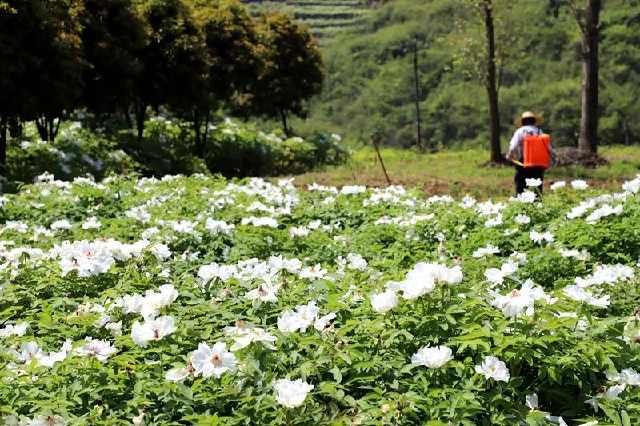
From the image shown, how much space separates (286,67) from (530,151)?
22.0m

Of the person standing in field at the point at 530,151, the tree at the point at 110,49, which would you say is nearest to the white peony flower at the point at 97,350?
the person standing in field at the point at 530,151

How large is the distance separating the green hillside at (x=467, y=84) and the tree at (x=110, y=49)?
41500 mm

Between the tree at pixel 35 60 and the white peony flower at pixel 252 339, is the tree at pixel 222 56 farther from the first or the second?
the white peony flower at pixel 252 339

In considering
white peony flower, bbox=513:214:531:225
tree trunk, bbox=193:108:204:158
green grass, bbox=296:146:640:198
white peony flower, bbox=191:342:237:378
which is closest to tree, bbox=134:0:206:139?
tree trunk, bbox=193:108:204:158

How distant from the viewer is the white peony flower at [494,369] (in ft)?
7.70

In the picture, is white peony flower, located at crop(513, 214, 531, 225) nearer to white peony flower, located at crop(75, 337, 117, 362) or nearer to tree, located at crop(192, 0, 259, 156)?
white peony flower, located at crop(75, 337, 117, 362)

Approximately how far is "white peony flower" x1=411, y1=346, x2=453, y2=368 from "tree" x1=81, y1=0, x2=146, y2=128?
13.7 meters

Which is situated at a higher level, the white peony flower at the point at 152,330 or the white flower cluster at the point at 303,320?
the white peony flower at the point at 152,330

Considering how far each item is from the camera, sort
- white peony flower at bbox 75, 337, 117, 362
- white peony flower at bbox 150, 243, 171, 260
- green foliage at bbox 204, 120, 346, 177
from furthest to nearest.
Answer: green foliage at bbox 204, 120, 346, 177 < white peony flower at bbox 150, 243, 171, 260 < white peony flower at bbox 75, 337, 117, 362

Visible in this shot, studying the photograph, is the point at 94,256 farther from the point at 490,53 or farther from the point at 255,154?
the point at 255,154

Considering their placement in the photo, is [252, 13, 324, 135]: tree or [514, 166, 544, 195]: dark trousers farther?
[252, 13, 324, 135]: tree

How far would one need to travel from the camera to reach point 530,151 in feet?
29.1

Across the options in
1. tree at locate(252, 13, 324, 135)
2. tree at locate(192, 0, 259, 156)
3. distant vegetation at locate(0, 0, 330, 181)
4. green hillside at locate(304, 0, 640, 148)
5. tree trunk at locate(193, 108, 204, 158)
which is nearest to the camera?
distant vegetation at locate(0, 0, 330, 181)

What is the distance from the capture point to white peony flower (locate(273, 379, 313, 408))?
220cm
